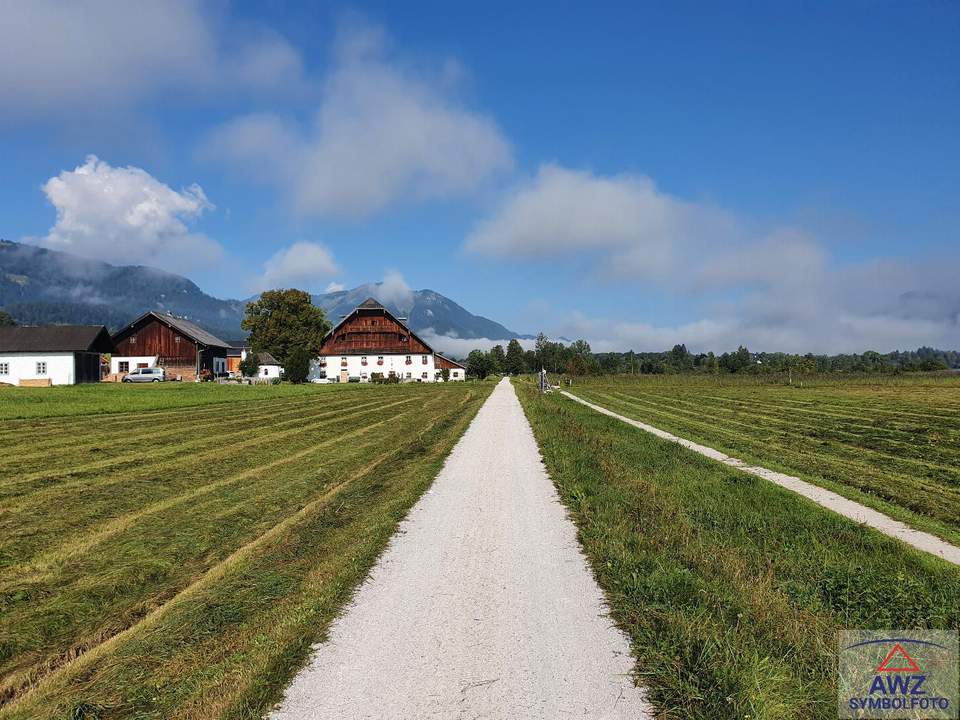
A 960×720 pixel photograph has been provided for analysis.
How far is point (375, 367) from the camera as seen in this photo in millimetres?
96562

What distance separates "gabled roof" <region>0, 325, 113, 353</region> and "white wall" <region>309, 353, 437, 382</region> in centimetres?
3552

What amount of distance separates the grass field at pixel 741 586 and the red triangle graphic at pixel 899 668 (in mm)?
383

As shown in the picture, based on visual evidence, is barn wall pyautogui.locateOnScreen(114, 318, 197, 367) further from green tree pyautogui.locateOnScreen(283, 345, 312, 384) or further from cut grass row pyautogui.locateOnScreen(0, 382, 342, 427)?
cut grass row pyautogui.locateOnScreen(0, 382, 342, 427)

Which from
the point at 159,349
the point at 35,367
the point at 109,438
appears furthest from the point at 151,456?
the point at 159,349

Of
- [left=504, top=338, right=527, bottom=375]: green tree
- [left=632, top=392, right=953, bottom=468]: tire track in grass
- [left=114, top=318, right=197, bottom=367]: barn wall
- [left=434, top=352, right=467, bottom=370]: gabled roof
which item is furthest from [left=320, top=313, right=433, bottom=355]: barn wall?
[left=504, top=338, right=527, bottom=375]: green tree

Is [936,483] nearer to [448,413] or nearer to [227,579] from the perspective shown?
[227,579]

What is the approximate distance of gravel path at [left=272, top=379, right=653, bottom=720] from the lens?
4.26m

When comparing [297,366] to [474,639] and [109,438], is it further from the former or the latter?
[474,639]

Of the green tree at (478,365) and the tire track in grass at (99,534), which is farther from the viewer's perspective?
the green tree at (478,365)

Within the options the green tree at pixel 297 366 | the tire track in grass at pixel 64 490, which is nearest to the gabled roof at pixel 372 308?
the green tree at pixel 297 366

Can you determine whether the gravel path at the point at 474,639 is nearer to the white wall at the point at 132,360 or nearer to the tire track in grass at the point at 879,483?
the tire track in grass at the point at 879,483

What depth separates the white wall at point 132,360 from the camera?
79688 mm

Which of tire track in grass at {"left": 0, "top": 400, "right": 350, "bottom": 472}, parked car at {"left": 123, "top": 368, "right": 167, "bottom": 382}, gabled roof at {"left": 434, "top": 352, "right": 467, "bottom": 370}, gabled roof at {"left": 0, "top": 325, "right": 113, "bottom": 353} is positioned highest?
gabled roof at {"left": 0, "top": 325, "right": 113, "bottom": 353}

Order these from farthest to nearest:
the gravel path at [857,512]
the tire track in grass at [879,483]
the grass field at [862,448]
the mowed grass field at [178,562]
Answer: the grass field at [862,448] → the tire track in grass at [879,483] → the gravel path at [857,512] → the mowed grass field at [178,562]
